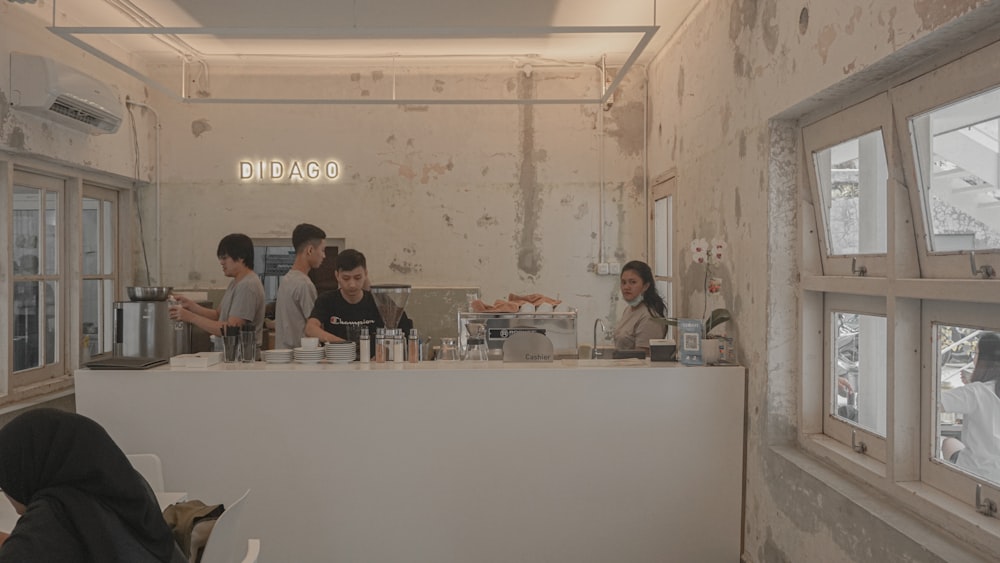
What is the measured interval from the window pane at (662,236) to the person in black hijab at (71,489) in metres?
4.52

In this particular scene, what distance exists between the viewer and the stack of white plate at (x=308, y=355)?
392cm

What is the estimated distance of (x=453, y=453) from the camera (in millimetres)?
3764

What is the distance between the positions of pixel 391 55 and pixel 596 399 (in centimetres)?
378

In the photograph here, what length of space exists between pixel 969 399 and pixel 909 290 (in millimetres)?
407

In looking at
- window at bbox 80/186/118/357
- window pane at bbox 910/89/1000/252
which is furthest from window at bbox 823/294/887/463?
window at bbox 80/186/118/357

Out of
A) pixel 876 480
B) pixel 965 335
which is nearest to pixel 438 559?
pixel 876 480

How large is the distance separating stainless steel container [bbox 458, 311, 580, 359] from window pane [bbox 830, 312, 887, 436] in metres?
1.57

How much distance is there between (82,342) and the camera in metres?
5.49

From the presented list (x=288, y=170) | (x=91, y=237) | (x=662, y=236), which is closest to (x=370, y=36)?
(x=288, y=170)

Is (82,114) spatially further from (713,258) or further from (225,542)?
(713,258)

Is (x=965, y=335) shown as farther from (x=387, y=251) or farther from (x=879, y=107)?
(x=387, y=251)

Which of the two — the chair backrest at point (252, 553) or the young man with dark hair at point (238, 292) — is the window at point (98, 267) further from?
Result: the chair backrest at point (252, 553)

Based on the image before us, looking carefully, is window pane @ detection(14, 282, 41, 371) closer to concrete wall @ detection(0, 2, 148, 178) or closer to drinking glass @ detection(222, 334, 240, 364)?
concrete wall @ detection(0, 2, 148, 178)

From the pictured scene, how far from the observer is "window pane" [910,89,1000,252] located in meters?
2.18
